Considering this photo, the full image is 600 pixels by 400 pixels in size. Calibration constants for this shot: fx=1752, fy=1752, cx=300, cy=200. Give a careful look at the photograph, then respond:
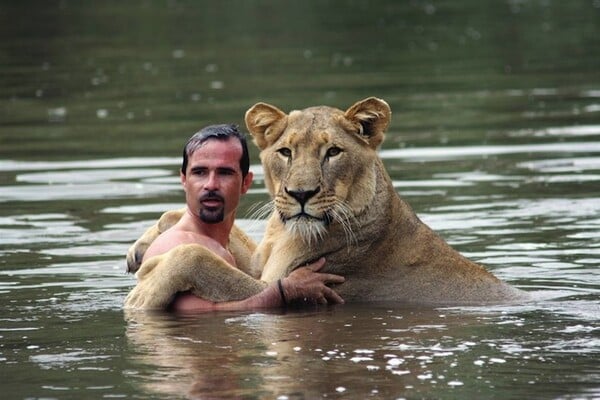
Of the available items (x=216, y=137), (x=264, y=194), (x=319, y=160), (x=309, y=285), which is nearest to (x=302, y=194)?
(x=319, y=160)

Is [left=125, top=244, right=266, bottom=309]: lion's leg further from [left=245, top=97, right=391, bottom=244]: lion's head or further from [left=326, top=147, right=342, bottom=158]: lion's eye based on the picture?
[left=326, top=147, right=342, bottom=158]: lion's eye

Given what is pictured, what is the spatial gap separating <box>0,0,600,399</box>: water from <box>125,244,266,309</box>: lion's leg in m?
0.16

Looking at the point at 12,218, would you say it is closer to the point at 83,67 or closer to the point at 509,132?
the point at 509,132

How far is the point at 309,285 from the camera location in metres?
9.23

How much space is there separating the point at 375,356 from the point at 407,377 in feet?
1.75

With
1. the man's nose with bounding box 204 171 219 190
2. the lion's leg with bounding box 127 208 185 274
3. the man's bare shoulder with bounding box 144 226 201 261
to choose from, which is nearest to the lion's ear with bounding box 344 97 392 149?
the man's nose with bounding box 204 171 219 190

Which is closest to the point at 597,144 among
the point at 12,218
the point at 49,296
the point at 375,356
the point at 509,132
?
the point at 509,132

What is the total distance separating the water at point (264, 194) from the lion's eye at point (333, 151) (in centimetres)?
84

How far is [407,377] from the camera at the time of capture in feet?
24.4

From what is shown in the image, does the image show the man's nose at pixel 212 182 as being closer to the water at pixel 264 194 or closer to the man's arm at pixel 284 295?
the man's arm at pixel 284 295

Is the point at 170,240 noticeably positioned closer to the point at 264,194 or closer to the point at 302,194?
the point at 302,194

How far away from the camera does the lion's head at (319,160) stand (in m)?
8.84

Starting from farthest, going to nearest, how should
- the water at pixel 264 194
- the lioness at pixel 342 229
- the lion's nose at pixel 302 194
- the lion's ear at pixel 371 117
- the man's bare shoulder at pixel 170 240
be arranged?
the man's bare shoulder at pixel 170 240 < the lion's ear at pixel 371 117 < the lioness at pixel 342 229 < the lion's nose at pixel 302 194 < the water at pixel 264 194

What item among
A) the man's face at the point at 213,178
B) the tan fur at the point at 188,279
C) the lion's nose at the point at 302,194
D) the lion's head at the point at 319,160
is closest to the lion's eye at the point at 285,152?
the lion's head at the point at 319,160
